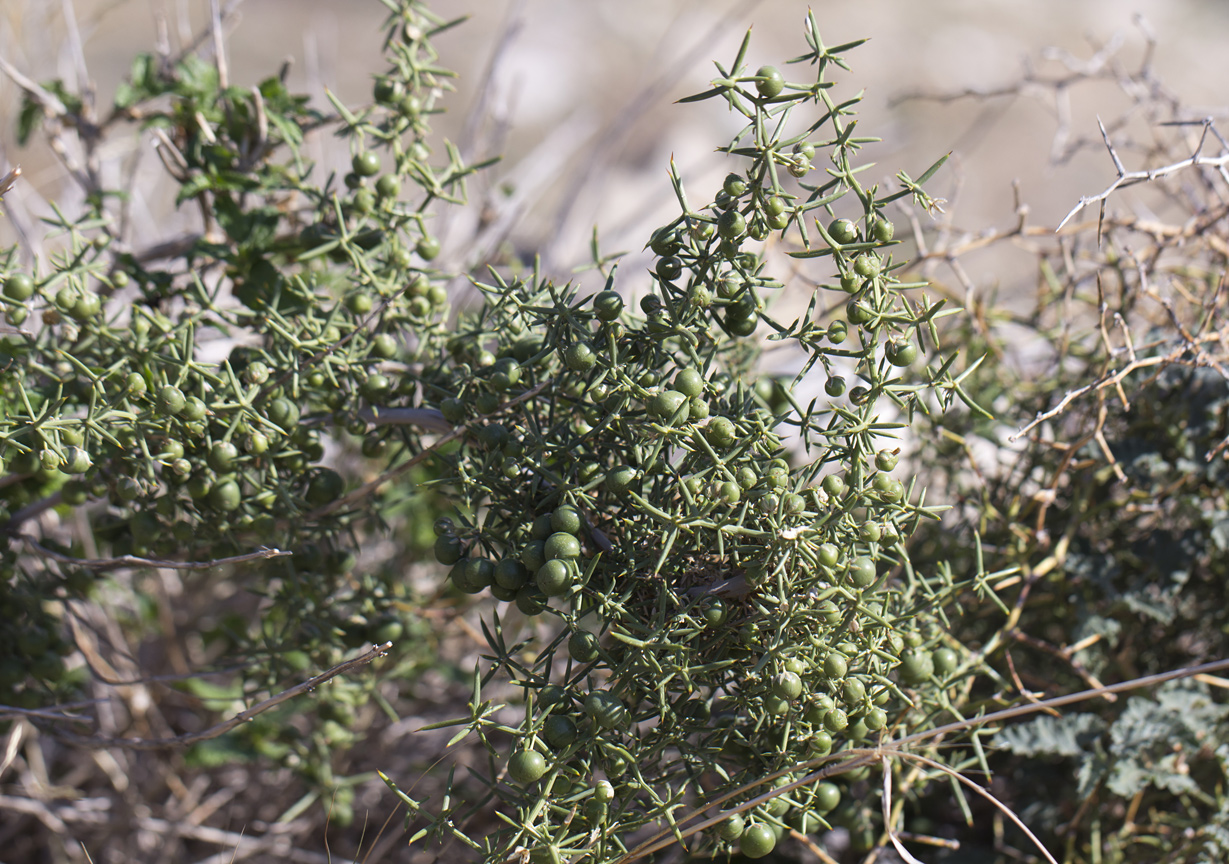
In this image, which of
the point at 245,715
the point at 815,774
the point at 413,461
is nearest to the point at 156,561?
the point at 245,715

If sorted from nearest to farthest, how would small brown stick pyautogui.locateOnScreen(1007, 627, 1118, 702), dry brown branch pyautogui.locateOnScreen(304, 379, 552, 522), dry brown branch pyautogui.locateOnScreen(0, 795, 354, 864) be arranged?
dry brown branch pyautogui.locateOnScreen(304, 379, 552, 522)
small brown stick pyautogui.locateOnScreen(1007, 627, 1118, 702)
dry brown branch pyautogui.locateOnScreen(0, 795, 354, 864)

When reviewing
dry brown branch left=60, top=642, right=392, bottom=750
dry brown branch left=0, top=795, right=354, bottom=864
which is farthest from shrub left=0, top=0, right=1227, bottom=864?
dry brown branch left=0, top=795, right=354, bottom=864

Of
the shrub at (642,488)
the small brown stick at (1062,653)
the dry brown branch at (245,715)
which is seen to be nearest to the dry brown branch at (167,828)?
the shrub at (642,488)

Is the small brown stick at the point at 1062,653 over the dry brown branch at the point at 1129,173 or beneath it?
beneath

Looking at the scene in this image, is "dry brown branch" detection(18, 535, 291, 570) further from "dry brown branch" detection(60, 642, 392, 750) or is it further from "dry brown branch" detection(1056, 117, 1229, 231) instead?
"dry brown branch" detection(1056, 117, 1229, 231)

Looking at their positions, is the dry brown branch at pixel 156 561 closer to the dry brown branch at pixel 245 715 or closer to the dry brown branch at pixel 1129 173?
the dry brown branch at pixel 245 715

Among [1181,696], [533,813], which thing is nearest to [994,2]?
[1181,696]

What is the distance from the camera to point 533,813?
0.87 m

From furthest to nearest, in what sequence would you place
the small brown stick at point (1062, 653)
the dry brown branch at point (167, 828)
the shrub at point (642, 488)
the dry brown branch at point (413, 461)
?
the dry brown branch at point (167, 828), the small brown stick at point (1062, 653), the dry brown branch at point (413, 461), the shrub at point (642, 488)

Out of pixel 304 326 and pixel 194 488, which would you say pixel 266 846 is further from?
pixel 304 326

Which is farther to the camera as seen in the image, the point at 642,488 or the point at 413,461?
the point at 413,461

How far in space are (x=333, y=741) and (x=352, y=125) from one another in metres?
1.00

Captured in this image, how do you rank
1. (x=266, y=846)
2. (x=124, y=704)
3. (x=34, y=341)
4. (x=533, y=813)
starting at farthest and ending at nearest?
(x=124, y=704)
(x=266, y=846)
(x=34, y=341)
(x=533, y=813)

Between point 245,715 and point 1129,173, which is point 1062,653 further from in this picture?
point 245,715
